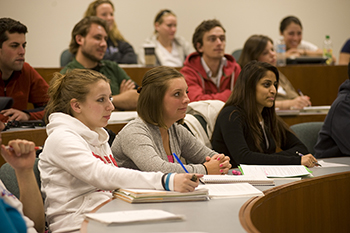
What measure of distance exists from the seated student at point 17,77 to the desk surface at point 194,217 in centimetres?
154

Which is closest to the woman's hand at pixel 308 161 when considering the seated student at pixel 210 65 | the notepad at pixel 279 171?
the notepad at pixel 279 171

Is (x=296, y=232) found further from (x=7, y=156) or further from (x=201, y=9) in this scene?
(x=201, y=9)

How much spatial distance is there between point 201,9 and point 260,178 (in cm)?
500

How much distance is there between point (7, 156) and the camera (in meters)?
1.36

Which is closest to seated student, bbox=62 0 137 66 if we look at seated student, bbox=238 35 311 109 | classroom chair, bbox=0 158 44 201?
seated student, bbox=238 35 311 109

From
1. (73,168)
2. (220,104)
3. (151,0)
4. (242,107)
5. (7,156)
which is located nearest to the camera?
(7,156)

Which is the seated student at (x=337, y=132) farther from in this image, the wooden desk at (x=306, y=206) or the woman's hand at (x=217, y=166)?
the woman's hand at (x=217, y=166)

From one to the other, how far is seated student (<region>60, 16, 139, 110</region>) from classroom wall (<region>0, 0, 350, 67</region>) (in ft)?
7.15

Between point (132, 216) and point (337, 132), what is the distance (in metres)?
1.81

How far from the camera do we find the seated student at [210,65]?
3.65 meters

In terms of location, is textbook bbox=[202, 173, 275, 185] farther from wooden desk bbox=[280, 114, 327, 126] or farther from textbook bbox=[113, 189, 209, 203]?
wooden desk bbox=[280, 114, 327, 126]

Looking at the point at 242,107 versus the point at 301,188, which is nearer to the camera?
the point at 301,188

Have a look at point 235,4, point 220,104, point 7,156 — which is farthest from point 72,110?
point 235,4

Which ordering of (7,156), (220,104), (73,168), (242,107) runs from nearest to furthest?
(7,156)
(73,168)
(242,107)
(220,104)
